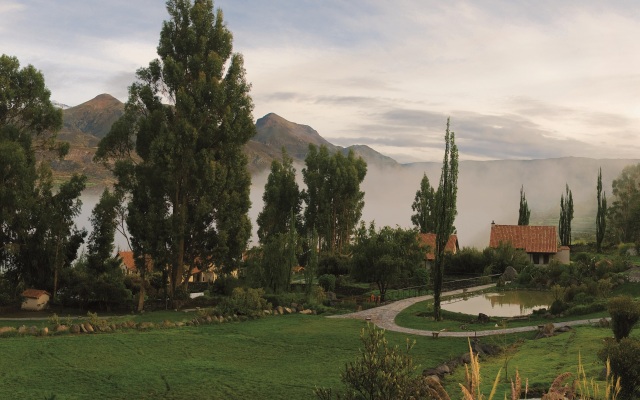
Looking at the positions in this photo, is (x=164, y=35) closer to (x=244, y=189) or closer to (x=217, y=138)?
(x=217, y=138)

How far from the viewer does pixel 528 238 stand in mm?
57875

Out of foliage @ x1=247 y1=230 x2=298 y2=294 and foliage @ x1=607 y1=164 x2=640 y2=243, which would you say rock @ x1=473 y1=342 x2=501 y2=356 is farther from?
foliage @ x1=607 y1=164 x2=640 y2=243

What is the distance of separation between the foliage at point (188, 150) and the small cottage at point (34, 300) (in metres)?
6.17

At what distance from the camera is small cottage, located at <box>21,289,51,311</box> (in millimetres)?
35031

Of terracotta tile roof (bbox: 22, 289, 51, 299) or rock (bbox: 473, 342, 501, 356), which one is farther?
Answer: terracotta tile roof (bbox: 22, 289, 51, 299)

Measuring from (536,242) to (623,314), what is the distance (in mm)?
39594

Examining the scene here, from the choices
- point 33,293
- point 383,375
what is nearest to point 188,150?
point 33,293

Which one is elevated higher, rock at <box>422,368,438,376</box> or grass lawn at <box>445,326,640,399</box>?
grass lawn at <box>445,326,640,399</box>

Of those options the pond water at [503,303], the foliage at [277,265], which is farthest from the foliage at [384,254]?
the foliage at [277,265]

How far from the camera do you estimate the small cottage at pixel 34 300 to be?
35.0m

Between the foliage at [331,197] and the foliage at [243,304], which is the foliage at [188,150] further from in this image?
the foliage at [331,197]

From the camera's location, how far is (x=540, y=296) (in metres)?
38.9

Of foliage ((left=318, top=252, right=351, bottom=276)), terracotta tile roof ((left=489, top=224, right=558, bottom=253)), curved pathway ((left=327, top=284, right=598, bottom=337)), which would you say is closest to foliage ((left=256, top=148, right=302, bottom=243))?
foliage ((left=318, top=252, right=351, bottom=276))

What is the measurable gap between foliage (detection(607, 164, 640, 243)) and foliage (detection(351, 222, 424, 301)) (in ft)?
132
